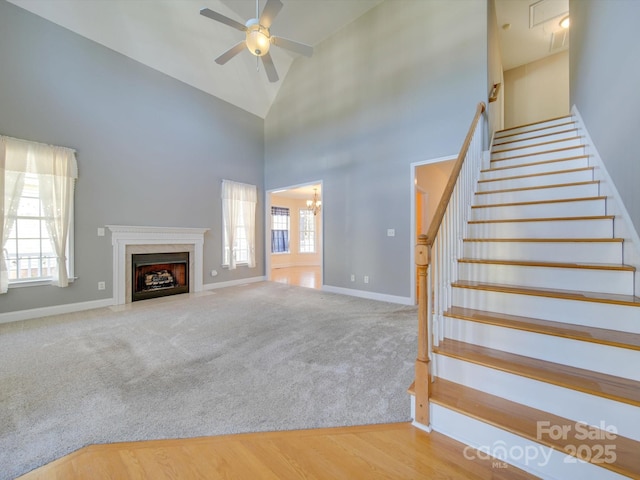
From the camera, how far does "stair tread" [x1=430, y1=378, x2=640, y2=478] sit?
1005 mm

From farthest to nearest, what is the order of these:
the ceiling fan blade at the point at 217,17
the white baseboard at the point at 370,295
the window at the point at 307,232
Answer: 1. the window at the point at 307,232
2. the white baseboard at the point at 370,295
3. the ceiling fan blade at the point at 217,17

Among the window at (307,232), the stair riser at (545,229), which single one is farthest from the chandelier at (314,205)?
the stair riser at (545,229)

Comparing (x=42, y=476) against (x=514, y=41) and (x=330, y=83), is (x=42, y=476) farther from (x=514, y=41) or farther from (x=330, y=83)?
(x=514, y=41)

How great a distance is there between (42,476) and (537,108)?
924 centimetres

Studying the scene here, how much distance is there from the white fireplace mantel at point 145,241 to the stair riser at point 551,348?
4792 millimetres

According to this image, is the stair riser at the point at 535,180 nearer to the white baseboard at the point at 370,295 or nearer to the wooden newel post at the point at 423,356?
the white baseboard at the point at 370,295

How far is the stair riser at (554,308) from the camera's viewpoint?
1395 millimetres

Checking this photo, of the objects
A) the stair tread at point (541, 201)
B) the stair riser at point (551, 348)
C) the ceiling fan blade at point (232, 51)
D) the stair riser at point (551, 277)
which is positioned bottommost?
the stair riser at point (551, 348)

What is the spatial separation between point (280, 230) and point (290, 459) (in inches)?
326

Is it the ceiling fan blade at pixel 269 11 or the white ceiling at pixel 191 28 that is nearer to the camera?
the ceiling fan blade at pixel 269 11

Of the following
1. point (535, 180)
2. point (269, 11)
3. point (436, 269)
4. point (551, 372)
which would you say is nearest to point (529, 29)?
point (535, 180)

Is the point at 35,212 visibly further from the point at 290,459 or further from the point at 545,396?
the point at 545,396

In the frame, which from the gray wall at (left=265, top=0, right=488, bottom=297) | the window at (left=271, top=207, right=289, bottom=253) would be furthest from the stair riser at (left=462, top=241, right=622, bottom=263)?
the window at (left=271, top=207, right=289, bottom=253)

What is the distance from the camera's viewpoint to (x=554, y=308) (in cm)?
158
